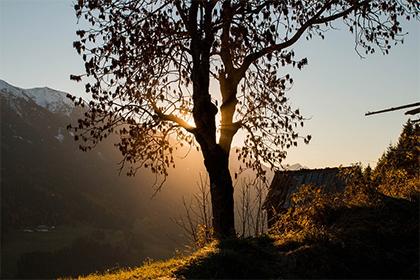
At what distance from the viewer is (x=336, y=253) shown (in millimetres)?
6938

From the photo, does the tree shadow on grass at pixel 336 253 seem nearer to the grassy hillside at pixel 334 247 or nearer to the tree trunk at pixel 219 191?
the grassy hillside at pixel 334 247

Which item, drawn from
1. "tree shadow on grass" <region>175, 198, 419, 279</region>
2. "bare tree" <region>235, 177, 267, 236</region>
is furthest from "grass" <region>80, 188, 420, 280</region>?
"bare tree" <region>235, 177, 267, 236</region>

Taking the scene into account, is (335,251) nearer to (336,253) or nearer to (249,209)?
(336,253)

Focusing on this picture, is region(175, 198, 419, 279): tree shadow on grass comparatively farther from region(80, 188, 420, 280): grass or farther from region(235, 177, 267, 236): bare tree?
region(235, 177, 267, 236): bare tree

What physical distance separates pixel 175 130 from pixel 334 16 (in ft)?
17.3

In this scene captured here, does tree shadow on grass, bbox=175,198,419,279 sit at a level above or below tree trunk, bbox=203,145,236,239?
below

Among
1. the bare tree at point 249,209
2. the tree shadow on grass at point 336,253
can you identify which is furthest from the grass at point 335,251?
the bare tree at point 249,209

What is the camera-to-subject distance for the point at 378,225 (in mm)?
7684

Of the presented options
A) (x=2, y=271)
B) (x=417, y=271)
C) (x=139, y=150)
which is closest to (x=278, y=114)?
(x=139, y=150)

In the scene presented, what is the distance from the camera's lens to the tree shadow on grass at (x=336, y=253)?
661 cm

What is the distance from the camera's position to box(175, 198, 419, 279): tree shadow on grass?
661 centimetres

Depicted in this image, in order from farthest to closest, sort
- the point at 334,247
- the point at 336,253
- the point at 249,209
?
the point at 249,209
the point at 334,247
the point at 336,253

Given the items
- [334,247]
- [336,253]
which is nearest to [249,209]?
[334,247]

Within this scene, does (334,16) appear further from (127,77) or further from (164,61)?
(127,77)
